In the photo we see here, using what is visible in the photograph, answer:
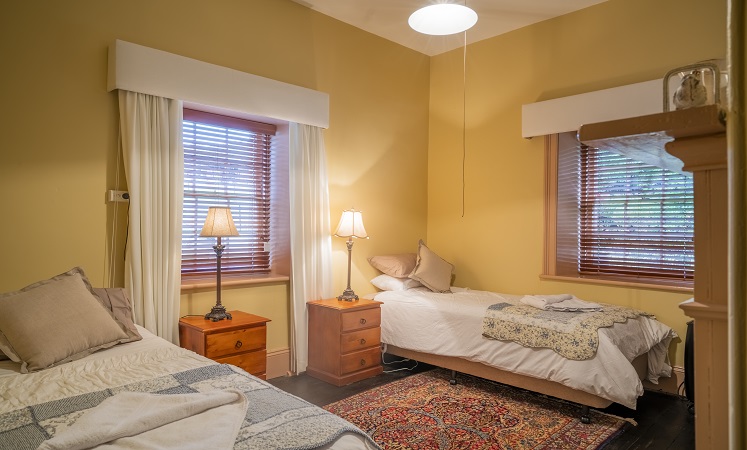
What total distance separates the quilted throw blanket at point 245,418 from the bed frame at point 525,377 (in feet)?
6.73

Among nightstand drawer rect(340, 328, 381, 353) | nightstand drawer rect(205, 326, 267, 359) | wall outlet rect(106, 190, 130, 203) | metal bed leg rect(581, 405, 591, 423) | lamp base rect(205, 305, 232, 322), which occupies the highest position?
wall outlet rect(106, 190, 130, 203)

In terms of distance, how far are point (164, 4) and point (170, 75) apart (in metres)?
0.53

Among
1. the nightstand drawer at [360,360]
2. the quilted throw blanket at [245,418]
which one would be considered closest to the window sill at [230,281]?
the nightstand drawer at [360,360]

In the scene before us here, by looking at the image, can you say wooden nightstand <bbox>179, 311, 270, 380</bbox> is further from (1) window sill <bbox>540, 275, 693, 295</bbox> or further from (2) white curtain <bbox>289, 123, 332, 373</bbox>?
(1) window sill <bbox>540, 275, 693, 295</bbox>

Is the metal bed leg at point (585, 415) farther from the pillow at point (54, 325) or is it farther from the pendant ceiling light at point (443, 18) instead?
the pillow at point (54, 325)

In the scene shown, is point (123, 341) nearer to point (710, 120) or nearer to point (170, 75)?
point (170, 75)

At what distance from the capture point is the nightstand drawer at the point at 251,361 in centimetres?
319

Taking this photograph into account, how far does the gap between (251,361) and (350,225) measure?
55.5 inches

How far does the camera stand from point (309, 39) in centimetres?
422

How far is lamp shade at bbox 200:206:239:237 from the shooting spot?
325cm

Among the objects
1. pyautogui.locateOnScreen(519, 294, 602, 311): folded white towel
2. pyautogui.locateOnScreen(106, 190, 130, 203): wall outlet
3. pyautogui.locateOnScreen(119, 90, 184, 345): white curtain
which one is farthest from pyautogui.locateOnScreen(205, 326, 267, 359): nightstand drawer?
pyautogui.locateOnScreen(519, 294, 602, 311): folded white towel

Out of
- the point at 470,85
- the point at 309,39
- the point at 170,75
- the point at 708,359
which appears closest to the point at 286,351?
the point at 170,75

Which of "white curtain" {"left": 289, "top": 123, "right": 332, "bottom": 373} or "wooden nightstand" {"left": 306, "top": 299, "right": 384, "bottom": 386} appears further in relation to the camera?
"white curtain" {"left": 289, "top": 123, "right": 332, "bottom": 373}

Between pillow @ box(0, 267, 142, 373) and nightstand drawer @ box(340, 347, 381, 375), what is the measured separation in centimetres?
169
